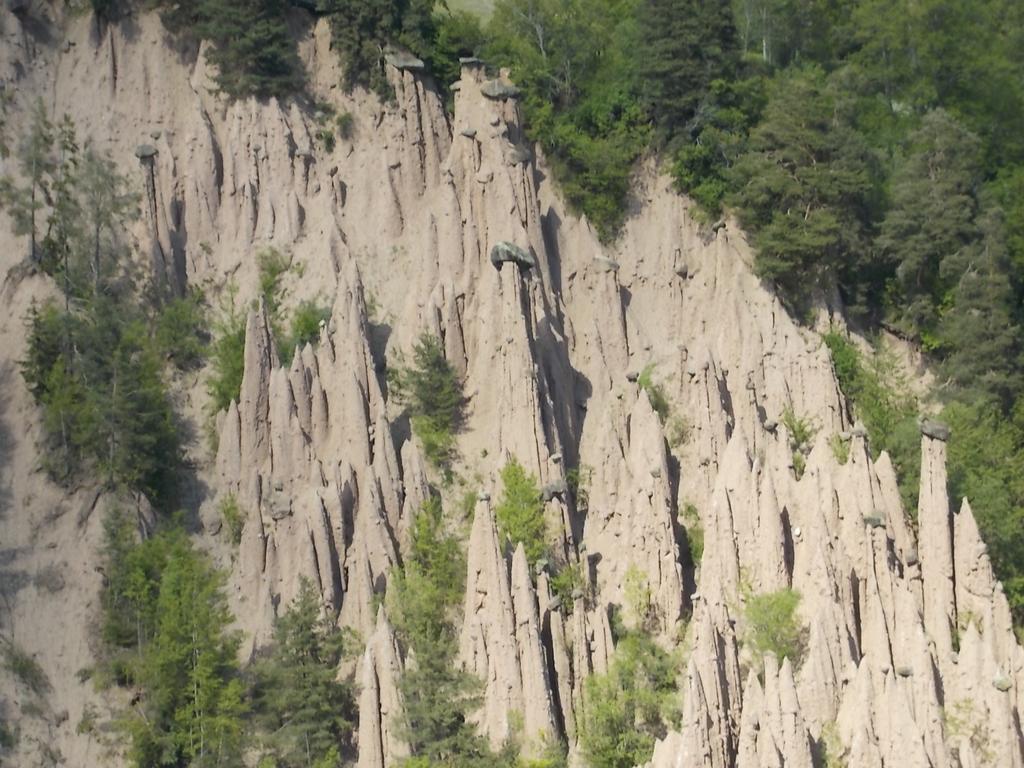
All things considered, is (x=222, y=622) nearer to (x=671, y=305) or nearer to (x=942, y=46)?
(x=671, y=305)

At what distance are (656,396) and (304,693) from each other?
990cm

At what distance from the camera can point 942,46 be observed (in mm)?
62812

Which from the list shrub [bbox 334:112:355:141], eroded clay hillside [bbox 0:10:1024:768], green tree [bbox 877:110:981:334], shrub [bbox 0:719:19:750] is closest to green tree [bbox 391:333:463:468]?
eroded clay hillside [bbox 0:10:1024:768]

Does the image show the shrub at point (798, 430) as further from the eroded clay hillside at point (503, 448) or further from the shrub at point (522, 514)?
the shrub at point (522, 514)

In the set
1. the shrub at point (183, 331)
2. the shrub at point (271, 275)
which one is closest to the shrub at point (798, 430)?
the shrub at point (271, 275)

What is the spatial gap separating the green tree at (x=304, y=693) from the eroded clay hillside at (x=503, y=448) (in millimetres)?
824

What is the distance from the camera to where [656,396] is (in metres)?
50.1

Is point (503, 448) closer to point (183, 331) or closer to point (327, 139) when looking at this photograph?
point (183, 331)

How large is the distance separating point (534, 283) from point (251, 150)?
716cm

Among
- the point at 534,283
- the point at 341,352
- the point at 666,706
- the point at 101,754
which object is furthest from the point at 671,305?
the point at 101,754

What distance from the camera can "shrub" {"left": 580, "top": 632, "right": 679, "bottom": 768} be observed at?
43.5 metres

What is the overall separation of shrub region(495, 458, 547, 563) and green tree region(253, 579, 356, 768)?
3828 millimetres

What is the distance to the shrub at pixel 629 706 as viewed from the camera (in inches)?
1711

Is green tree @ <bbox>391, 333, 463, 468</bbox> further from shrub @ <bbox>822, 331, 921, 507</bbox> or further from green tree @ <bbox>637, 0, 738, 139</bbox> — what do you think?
green tree @ <bbox>637, 0, 738, 139</bbox>
